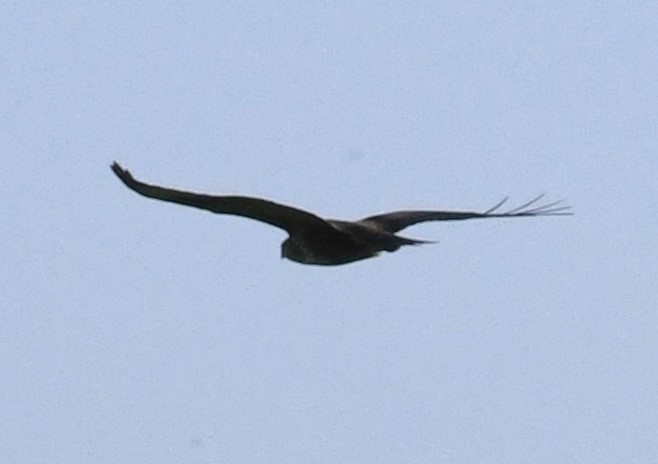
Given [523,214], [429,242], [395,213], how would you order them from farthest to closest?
[395,213] → [523,214] → [429,242]

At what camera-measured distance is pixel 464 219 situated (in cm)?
2995

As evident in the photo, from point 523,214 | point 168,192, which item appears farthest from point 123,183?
point 523,214

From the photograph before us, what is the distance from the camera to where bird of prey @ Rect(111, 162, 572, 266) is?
26.7 metres

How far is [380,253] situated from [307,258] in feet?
2.85

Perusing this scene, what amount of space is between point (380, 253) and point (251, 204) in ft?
5.36

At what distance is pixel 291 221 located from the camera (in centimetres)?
2755

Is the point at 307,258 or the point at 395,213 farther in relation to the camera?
the point at 395,213

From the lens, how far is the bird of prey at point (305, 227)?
26719 mm

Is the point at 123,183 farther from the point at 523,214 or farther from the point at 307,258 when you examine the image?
the point at 523,214

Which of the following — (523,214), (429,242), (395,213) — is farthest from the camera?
(395,213)

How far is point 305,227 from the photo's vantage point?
2773 centimetres

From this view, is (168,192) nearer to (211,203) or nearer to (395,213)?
(211,203)

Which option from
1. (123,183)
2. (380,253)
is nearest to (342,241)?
(380,253)

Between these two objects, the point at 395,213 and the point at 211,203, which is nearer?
the point at 211,203
